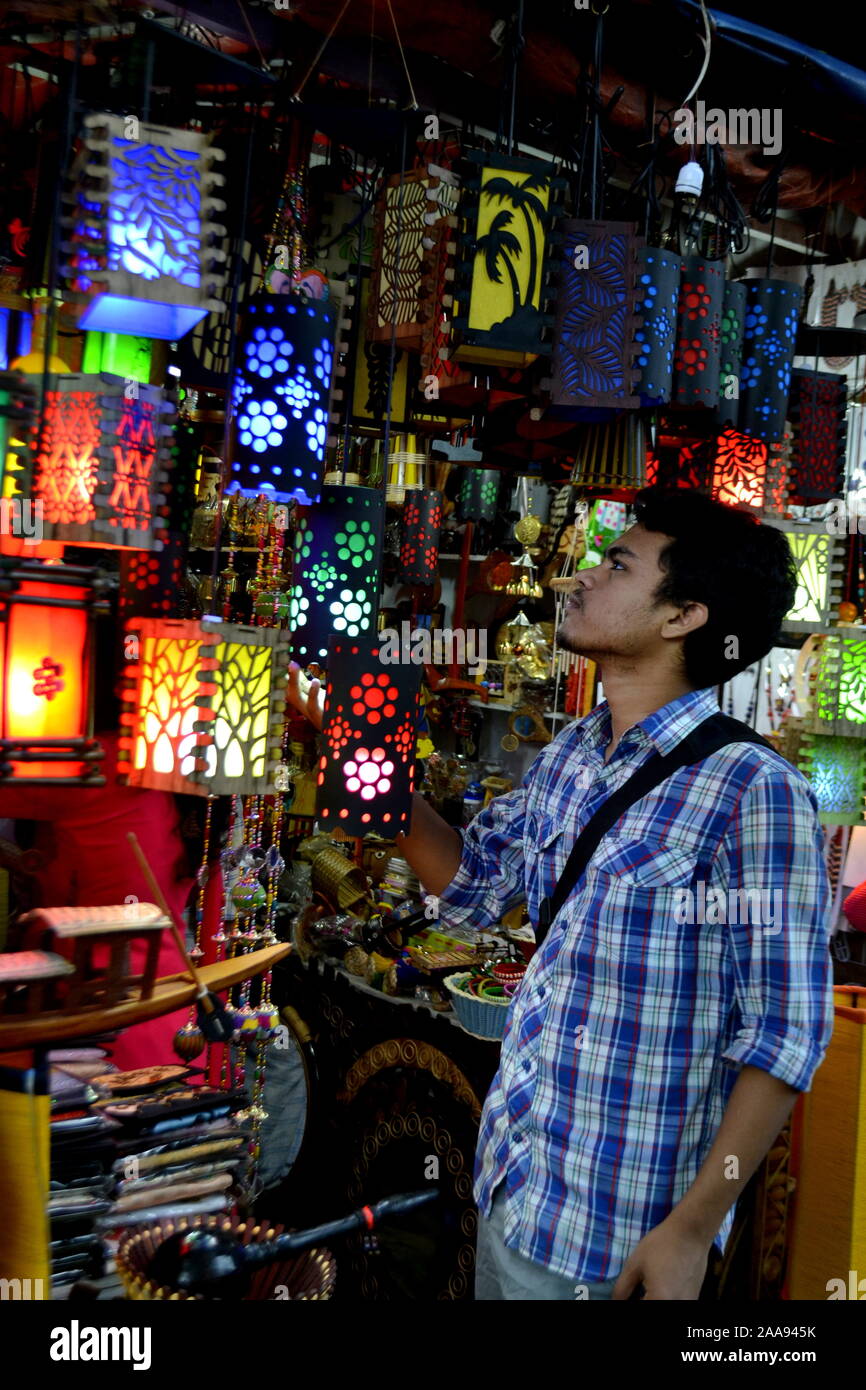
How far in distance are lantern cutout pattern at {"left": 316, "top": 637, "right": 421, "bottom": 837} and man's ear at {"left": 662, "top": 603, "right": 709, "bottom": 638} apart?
1.20 ft

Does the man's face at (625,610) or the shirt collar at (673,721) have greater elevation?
the man's face at (625,610)

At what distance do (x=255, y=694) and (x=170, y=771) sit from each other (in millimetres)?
152

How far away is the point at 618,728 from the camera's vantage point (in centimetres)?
167

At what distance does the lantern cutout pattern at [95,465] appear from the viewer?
4.74ft

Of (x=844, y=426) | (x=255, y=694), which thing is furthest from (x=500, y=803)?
(x=844, y=426)

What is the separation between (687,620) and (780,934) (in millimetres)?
458

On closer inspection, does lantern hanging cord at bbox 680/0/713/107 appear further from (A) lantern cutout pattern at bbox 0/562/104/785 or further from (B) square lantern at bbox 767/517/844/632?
(A) lantern cutout pattern at bbox 0/562/104/785

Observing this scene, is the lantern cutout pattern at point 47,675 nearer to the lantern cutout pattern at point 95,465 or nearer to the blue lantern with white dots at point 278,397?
the lantern cutout pattern at point 95,465

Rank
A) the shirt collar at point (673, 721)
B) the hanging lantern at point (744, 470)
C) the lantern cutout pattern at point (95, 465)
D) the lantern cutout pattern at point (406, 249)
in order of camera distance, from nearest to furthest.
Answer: the lantern cutout pattern at point (95, 465), the shirt collar at point (673, 721), the lantern cutout pattern at point (406, 249), the hanging lantern at point (744, 470)

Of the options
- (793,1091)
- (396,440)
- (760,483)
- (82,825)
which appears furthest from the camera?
(396,440)
